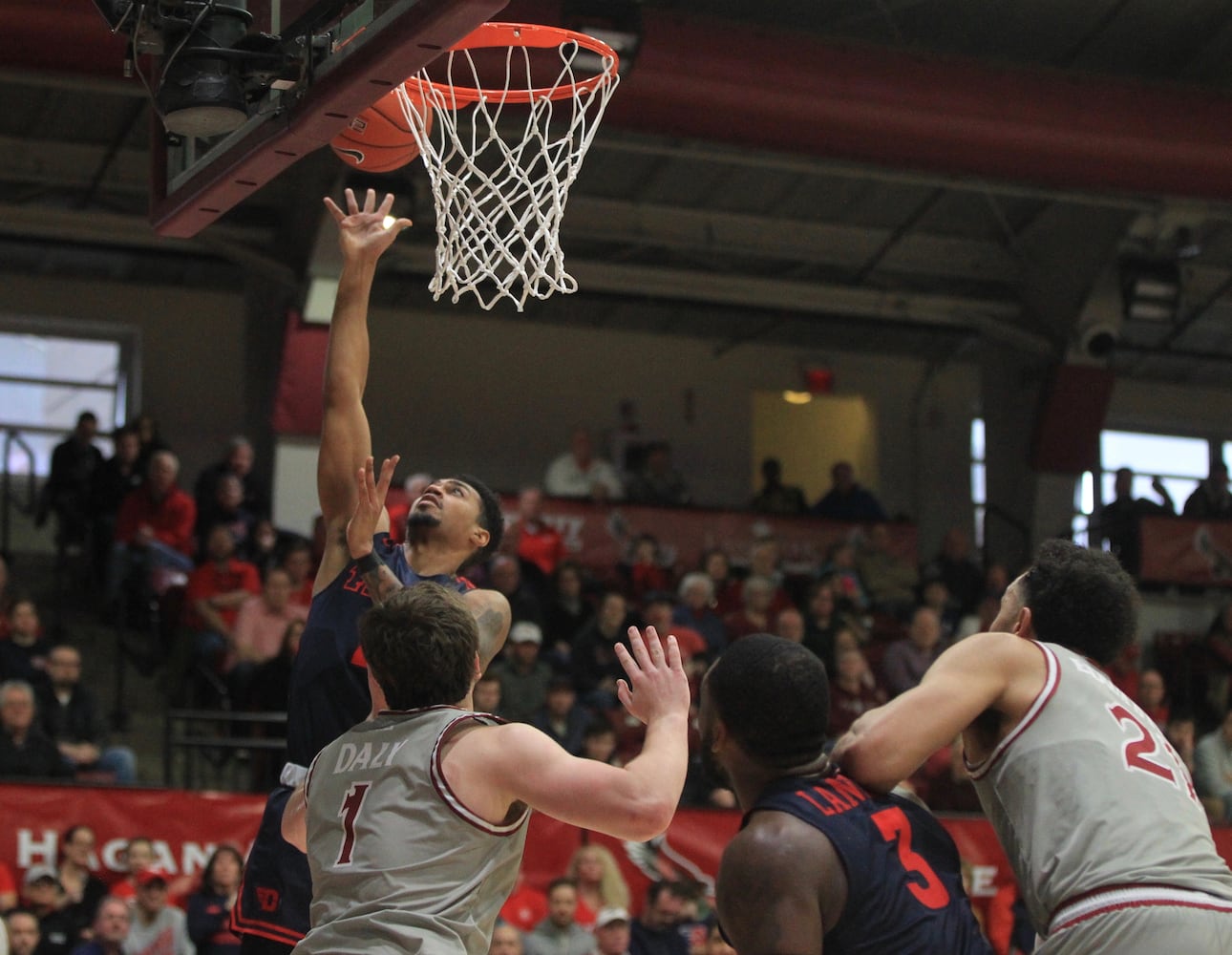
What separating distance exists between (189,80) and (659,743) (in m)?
A: 2.53

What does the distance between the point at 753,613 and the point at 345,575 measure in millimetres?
8790

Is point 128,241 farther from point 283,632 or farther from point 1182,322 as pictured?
point 1182,322

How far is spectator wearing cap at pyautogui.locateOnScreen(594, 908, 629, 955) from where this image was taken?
897 centimetres

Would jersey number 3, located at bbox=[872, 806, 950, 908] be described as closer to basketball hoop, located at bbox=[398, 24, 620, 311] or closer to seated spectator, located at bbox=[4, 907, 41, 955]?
basketball hoop, located at bbox=[398, 24, 620, 311]

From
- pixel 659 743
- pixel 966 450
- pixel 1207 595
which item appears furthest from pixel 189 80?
pixel 966 450

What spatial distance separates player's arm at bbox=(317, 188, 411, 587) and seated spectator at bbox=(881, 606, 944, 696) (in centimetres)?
830

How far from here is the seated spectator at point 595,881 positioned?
9430mm

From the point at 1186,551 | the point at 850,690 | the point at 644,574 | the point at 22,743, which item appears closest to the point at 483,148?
the point at 22,743

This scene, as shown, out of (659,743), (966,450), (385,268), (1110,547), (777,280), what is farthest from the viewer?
(966,450)

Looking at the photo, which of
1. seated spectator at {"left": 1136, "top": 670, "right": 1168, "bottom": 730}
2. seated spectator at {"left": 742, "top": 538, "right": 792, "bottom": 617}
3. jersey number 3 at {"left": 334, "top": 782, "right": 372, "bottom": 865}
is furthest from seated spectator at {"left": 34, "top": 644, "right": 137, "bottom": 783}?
jersey number 3 at {"left": 334, "top": 782, "right": 372, "bottom": 865}

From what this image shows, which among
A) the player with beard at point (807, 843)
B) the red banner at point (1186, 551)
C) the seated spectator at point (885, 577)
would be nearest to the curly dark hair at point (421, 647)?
the player with beard at point (807, 843)

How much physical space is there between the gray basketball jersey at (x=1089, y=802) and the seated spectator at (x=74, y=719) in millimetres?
7803

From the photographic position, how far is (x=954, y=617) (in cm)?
1509

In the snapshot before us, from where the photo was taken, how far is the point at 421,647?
3.41m
